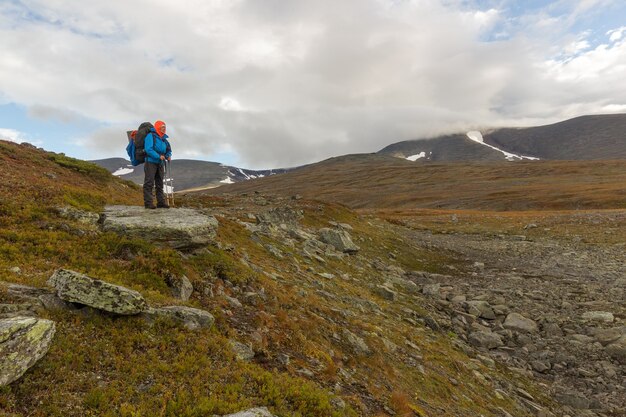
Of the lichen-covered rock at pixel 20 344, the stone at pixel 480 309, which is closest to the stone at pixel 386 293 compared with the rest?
the stone at pixel 480 309

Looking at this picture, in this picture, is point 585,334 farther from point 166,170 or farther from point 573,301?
point 166,170

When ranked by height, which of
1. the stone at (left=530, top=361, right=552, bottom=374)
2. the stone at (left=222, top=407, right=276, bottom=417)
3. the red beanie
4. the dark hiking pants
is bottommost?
the stone at (left=530, top=361, right=552, bottom=374)

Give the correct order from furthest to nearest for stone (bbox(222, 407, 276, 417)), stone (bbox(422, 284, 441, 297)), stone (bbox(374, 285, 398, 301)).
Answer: stone (bbox(422, 284, 441, 297)) < stone (bbox(374, 285, 398, 301)) < stone (bbox(222, 407, 276, 417))

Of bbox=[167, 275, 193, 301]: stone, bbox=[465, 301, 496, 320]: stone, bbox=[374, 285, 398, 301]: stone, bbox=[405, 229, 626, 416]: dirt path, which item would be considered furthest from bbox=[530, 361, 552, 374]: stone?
bbox=[167, 275, 193, 301]: stone

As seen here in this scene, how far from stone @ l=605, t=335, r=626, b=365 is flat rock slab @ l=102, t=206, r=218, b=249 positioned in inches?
634

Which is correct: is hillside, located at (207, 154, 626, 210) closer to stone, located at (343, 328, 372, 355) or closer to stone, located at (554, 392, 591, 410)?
stone, located at (554, 392, 591, 410)

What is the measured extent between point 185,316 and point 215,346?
46.9 inches

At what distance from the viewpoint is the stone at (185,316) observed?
28.6 ft

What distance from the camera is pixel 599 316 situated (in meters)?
17.6

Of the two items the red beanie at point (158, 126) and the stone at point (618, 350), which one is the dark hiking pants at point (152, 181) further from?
the stone at point (618, 350)

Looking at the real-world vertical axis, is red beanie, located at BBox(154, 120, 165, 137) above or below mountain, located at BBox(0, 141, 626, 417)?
above

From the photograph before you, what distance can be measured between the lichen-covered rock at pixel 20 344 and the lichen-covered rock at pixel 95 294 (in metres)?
1.20

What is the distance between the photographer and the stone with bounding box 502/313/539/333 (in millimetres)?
16923

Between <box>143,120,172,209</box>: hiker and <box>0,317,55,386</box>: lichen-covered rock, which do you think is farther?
<box>143,120,172,209</box>: hiker
